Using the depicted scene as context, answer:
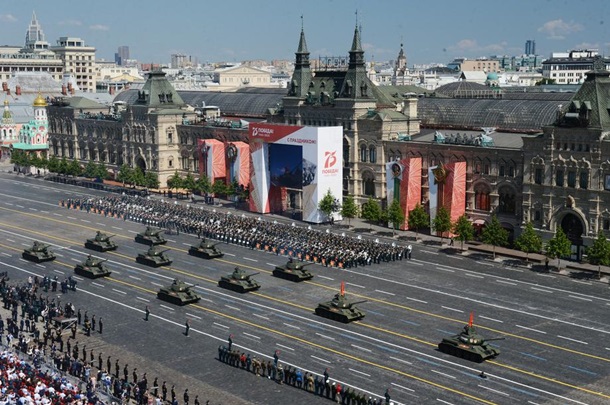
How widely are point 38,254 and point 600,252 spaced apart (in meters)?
64.2

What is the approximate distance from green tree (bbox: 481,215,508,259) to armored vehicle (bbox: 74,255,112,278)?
4393 centimetres

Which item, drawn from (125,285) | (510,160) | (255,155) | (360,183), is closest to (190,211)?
(255,155)

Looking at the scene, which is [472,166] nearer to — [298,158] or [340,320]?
[298,158]

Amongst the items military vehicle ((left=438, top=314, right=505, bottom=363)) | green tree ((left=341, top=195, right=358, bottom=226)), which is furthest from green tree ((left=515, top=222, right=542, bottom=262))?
military vehicle ((left=438, top=314, right=505, bottom=363))

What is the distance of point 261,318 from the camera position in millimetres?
73812

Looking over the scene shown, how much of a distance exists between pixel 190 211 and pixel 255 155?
1388 cm

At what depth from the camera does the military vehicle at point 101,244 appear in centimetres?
10294

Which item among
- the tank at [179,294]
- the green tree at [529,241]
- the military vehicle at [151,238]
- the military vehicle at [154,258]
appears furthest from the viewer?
the military vehicle at [151,238]

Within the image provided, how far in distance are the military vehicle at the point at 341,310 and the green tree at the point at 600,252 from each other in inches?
1109

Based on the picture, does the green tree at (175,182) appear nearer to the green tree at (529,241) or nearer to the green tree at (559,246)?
the green tree at (529,241)

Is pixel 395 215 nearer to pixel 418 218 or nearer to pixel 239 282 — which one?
pixel 418 218

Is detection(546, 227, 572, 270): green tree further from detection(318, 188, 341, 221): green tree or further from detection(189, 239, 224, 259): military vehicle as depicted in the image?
detection(189, 239, 224, 259): military vehicle

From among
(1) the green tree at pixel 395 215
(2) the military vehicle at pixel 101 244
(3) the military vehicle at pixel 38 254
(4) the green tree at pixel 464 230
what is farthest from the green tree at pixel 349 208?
(3) the military vehicle at pixel 38 254

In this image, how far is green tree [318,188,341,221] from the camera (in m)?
116
